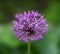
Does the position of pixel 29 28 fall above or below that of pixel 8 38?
below

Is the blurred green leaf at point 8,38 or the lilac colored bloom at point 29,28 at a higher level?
the blurred green leaf at point 8,38

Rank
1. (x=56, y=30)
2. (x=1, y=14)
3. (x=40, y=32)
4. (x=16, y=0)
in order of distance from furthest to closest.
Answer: (x=16, y=0) → (x=1, y=14) → (x=56, y=30) → (x=40, y=32)

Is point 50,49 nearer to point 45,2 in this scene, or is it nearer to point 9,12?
point 9,12

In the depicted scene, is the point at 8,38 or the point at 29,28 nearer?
the point at 29,28

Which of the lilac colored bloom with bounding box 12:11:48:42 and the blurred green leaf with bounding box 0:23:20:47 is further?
the blurred green leaf with bounding box 0:23:20:47

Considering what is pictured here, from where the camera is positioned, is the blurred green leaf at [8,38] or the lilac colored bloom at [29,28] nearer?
the lilac colored bloom at [29,28]

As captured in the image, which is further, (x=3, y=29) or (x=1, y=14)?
(x=1, y=14)

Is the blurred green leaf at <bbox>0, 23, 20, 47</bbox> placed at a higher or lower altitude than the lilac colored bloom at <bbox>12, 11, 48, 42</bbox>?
higher

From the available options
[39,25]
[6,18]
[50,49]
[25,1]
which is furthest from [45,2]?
[39,25]
